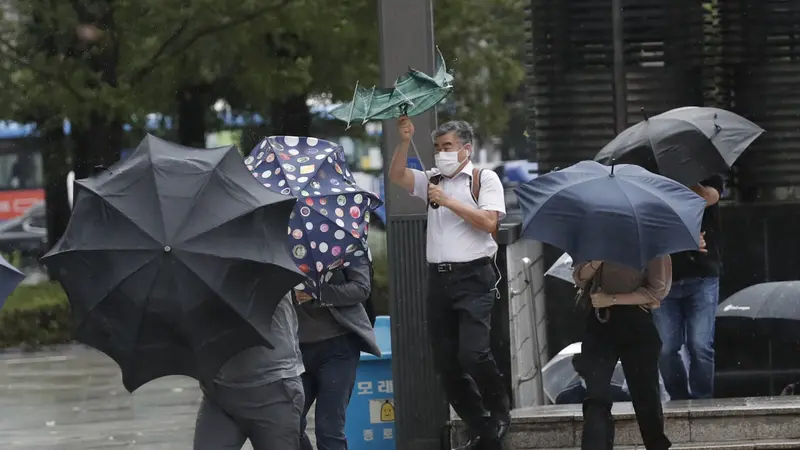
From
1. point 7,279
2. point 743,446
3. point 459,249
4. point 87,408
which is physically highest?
point 7,279

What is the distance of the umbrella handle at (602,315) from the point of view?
7000mm

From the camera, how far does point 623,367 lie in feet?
23.2

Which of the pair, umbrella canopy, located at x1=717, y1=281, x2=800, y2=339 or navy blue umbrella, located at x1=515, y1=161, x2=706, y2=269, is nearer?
navy blue umbrella, located at x1=515, y1=161, x2=706, y2=269

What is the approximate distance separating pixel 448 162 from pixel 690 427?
6.70 feet

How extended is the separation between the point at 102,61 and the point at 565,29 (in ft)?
22.6

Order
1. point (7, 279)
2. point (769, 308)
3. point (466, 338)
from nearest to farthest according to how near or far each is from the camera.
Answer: point (7, 279) < point (466, 338) < point (769, 308)

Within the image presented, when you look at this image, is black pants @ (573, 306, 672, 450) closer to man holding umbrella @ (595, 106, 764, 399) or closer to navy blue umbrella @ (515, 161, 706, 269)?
navy blue umbrella @ (515, 161, 706, 269)

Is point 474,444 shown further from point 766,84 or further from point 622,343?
point 766,84

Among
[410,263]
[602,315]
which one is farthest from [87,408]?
[602,315]

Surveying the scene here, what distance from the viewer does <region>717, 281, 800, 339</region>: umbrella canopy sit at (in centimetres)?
902

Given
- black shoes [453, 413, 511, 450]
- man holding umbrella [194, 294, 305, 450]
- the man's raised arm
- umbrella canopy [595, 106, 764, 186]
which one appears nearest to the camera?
man holding umbrella [194, 294, 305, 450]

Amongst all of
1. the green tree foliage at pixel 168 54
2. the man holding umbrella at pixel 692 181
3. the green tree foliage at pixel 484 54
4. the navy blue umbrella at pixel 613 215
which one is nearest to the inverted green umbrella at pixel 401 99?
the navy blue umbrella at pixel 613 215

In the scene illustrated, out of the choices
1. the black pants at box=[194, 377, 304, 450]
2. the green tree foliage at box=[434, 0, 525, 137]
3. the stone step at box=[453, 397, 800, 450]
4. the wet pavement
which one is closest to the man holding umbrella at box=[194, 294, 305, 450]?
the black pants at box=[194, 377, 304, 450]

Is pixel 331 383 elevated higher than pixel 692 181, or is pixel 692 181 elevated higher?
pixel 692 181
